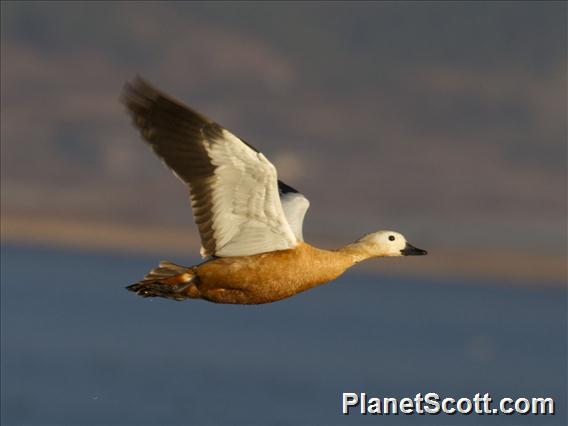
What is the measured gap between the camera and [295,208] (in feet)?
48.9

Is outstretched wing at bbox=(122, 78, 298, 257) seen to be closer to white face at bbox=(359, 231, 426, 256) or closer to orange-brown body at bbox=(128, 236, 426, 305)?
orange-brown body at bbox=(128, 236, 426, 305)

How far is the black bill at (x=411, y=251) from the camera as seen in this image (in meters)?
14.5

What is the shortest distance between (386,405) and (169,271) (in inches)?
139

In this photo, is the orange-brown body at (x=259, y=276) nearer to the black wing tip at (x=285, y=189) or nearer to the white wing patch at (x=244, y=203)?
the white wing patch at (x=244, y=203)

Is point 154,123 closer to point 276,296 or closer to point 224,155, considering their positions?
point 224,155

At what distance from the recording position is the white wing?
1462 cm

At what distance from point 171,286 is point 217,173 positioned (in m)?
1.41

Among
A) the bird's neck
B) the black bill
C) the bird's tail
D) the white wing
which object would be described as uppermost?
the white wing

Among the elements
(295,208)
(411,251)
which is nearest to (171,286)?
(295,208)

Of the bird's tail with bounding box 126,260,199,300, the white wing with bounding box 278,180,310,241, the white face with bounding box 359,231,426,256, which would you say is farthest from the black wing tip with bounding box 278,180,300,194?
the bird's tail with bounding box 126,260,199,300

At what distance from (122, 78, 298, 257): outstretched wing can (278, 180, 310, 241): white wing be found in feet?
3.49

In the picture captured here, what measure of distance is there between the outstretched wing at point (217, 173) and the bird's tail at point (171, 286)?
438mm

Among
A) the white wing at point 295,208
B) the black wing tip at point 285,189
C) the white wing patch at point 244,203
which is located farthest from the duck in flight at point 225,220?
the black wing tip at point 285,189

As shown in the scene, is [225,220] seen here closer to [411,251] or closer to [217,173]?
[217,173]
